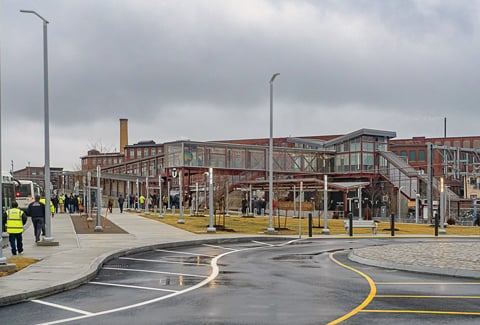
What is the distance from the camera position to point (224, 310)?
34.5 feet

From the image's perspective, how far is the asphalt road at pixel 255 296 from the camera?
9859 millimetres

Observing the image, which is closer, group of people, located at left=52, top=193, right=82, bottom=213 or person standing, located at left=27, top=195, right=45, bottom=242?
person standing, located at left=27, top=195, right=45, bottom=242

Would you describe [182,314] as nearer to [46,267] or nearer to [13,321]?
[13,321]

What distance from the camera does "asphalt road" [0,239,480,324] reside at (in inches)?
388

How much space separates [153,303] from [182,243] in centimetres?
1564

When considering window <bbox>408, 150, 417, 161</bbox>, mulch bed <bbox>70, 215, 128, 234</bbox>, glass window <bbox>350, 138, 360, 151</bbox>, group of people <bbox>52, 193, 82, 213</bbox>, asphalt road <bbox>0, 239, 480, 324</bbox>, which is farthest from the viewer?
window <bbox>408, 150, 417, 161</bbox>

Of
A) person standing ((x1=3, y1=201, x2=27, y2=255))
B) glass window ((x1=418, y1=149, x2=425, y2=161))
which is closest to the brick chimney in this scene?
glass window ((x1=418, y1=149, x2=425, y2=161))

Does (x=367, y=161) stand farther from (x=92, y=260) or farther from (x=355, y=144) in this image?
(x=92, y=260)

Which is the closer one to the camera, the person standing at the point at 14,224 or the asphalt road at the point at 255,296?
the asphalt road at the point at 255,296

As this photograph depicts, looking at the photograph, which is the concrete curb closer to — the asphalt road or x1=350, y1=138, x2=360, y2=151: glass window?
the asphalt road

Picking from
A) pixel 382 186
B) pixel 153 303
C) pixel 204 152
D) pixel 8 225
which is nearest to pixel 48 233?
pixel 8 225

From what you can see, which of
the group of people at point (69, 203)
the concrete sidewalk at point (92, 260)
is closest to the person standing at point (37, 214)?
the concrete sidewalk at point (92, 260)

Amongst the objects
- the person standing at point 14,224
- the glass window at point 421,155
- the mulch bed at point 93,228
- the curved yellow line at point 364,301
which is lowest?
the mulch bed at point 93,228

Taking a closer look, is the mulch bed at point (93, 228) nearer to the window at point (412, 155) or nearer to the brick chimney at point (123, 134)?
the window at point (412, 155)
